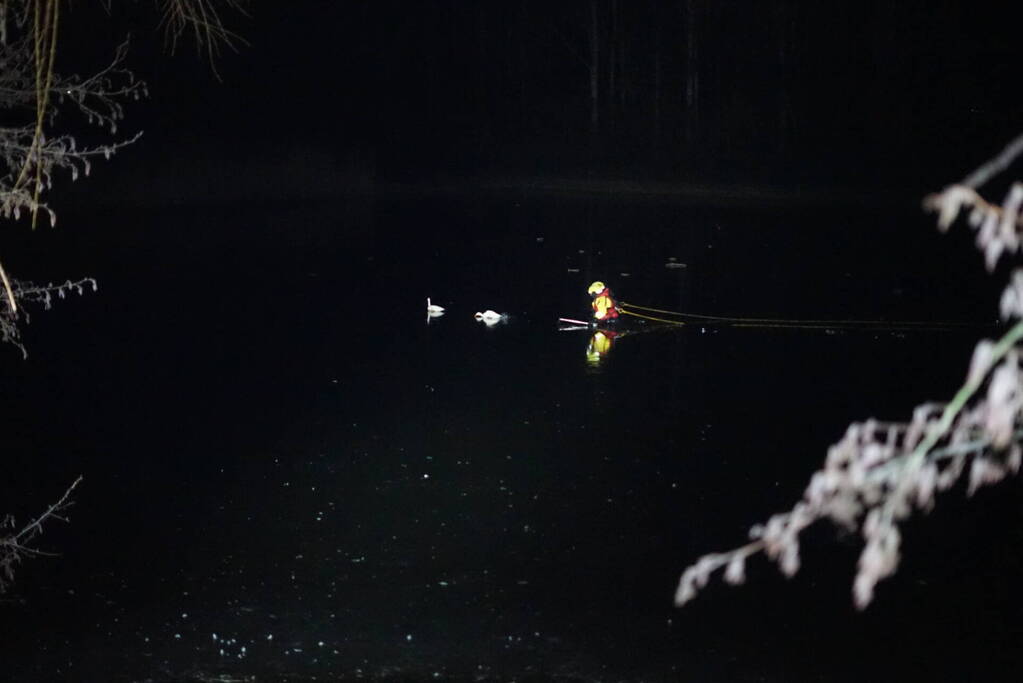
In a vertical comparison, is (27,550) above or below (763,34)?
below

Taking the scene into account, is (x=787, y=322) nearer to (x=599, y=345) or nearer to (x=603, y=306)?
(x=603, y=306)

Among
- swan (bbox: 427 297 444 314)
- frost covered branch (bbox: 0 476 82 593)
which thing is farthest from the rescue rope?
frost covered branch (bbox: 0 476 82 593)

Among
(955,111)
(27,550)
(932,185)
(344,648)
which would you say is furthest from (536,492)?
(955,111)

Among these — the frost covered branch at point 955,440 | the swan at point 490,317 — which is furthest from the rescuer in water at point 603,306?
the frost covered branch at point 955,440

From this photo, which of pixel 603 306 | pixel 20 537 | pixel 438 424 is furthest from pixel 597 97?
pixel 20 537

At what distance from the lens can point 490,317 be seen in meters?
14.2

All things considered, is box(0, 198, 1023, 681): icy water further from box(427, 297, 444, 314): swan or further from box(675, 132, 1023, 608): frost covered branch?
box(675, 132, 1023, 608): frost covered branch

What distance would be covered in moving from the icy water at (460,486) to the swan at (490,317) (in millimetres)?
125

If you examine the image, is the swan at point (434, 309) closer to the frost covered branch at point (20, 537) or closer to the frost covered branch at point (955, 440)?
the frost covered branch at point (20, 537)

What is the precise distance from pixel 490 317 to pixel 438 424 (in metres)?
4.73

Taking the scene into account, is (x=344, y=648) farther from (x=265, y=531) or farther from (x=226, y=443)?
(x=226, y=443)

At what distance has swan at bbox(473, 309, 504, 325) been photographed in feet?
46.1

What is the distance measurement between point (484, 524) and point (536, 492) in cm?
66

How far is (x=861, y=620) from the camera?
5.99m
